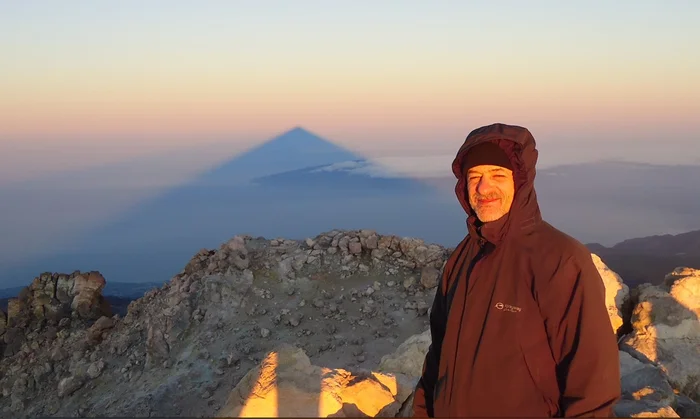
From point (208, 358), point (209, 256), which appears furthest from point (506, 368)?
point (209, 256)

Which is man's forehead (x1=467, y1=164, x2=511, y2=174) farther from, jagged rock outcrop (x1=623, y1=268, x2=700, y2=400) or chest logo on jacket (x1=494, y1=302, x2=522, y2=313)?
jagged rock outcrop (x1=623, y1=268, x2=700, y2=400)

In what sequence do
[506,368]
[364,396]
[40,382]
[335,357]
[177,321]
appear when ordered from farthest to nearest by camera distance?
1. [40,382]
2. [177,321]
3. [335,357]
4. [364,396]
5. [506,368]

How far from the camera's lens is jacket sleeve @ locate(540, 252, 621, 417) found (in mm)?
2900

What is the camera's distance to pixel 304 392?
3.95 m

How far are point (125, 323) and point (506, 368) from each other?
11.6 m

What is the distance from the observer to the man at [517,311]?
2924 millimetres

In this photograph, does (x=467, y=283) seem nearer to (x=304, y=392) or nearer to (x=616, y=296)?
(x=304, y=392)

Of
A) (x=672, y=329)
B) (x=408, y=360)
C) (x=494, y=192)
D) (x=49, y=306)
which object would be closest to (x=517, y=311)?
(x=494, y=192)

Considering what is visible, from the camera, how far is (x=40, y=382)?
12.8 meters

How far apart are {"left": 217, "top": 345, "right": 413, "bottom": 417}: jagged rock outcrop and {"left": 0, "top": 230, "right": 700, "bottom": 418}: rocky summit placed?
1927 millimetres

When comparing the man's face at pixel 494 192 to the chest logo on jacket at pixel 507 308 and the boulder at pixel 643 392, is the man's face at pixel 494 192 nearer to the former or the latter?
the chest logo on jacket at pixel 507 308

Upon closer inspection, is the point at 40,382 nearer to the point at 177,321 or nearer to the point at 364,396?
the point at 177,321

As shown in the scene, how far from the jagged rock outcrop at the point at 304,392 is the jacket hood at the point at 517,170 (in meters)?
1.63

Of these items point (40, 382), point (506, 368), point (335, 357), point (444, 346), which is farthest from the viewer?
point (40, 382)
